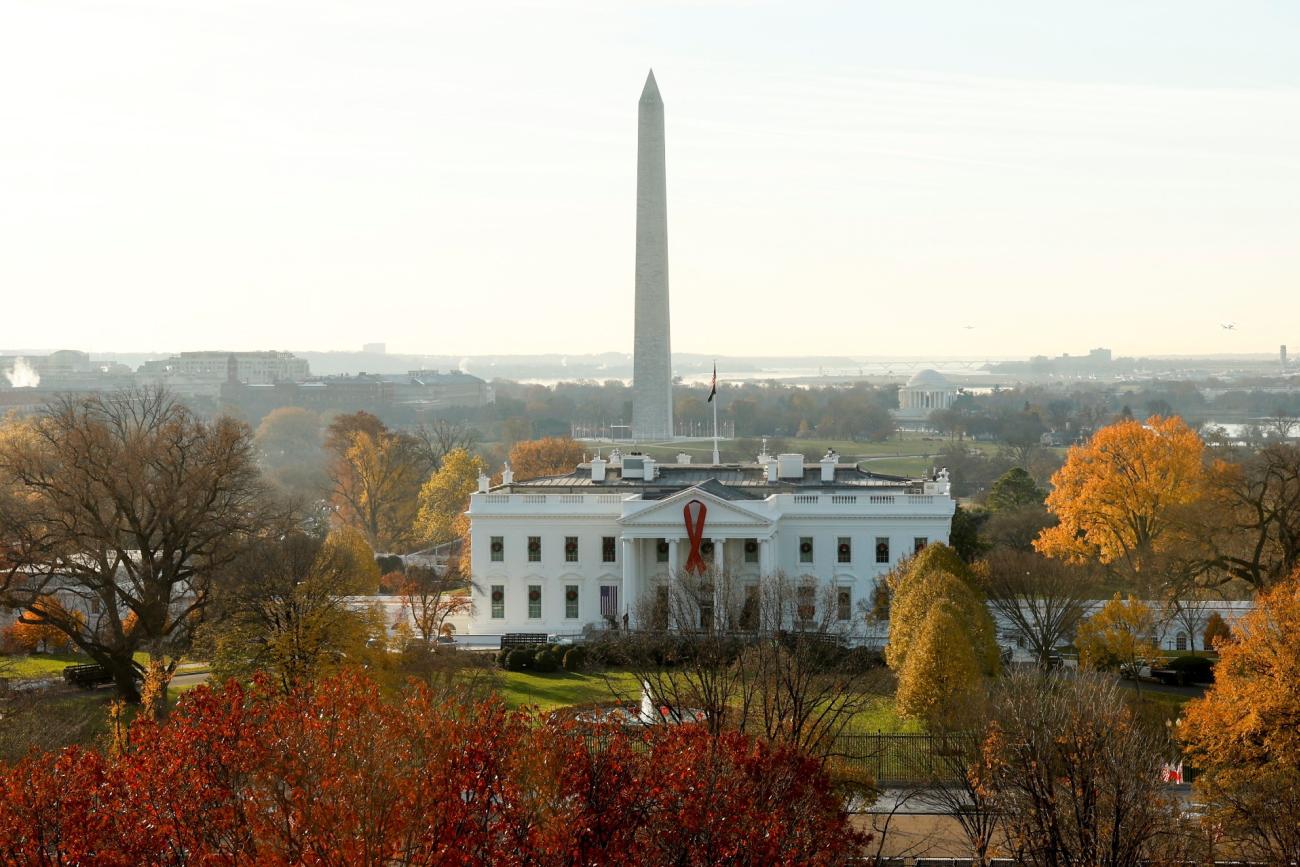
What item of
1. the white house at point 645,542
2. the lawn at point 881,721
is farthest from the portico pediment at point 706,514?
the lawn at point 881,721

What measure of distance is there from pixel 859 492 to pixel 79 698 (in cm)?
3172

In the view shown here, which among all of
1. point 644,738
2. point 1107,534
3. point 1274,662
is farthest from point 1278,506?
point 644,738

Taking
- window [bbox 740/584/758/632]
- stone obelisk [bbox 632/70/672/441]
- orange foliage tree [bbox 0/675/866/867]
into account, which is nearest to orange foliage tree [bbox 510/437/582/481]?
stone obelisk [bbox 632/70/672/441]

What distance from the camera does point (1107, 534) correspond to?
73.1 m

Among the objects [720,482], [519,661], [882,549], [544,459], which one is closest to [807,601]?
[882,549]

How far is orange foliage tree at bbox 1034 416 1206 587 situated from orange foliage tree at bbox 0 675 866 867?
4391 cm

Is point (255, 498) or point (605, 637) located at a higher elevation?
point (255, 498)

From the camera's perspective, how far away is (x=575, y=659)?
62125 millimetres

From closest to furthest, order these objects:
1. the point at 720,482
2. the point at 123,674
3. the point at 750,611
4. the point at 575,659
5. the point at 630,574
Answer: the point at 123,674 < the point at 750,611 < the point at 575,659 < the point at 630,574 < the point at 720,482

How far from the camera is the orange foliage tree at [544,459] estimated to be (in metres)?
105

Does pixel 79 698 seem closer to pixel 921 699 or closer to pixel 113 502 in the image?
pixel 113 502

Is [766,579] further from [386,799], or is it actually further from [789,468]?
[386,799]

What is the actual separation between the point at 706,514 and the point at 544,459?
3770 cm

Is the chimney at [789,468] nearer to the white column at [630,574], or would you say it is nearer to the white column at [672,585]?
the white column at [672,585]
